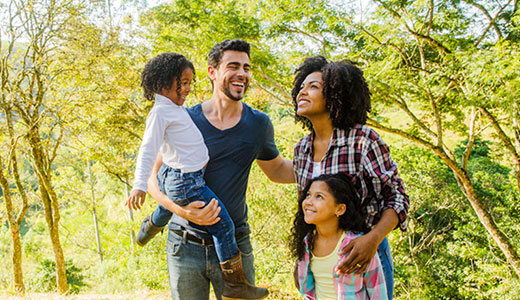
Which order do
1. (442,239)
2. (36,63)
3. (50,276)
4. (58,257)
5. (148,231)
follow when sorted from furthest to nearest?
(50,276) → (442,239) → (58,257) → (36,63) → (148,231)

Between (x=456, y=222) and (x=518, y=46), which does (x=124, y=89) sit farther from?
(x=456, y=222)

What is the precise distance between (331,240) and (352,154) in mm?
368

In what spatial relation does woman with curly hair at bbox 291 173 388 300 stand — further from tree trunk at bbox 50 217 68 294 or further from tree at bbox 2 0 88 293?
tree trunk at bbox 50 217 68 294

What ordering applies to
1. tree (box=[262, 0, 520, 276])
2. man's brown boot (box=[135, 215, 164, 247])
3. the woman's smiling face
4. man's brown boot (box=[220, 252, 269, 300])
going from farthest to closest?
tree (box=[262, 0, 520, 276]) → man's brown boot (box=[135, 215, 164, 247]) → man's brown boot (box=[220, 252, 269, 300]) → the woman's smiling face

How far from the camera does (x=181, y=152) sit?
5.55ft

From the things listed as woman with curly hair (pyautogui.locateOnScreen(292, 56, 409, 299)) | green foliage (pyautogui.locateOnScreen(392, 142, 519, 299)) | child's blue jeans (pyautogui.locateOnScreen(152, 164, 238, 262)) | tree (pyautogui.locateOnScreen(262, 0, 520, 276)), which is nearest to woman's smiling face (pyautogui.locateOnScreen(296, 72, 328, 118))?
woman with curly hair (pyautogui.locateOnScreen(292, 56, 409, 299))

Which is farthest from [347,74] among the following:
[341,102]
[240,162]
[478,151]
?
[478,151]

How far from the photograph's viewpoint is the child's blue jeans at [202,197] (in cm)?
169

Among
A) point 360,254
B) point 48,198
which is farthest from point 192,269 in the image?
point 48,198

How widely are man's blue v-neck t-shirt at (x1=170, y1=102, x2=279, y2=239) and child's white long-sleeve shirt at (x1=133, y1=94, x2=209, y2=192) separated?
0.07 m

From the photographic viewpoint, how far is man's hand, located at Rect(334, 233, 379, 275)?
4.56 ft

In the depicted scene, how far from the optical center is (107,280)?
16984mm

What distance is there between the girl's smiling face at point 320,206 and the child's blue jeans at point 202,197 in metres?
0.37

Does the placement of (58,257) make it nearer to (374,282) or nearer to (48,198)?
(48,198)
